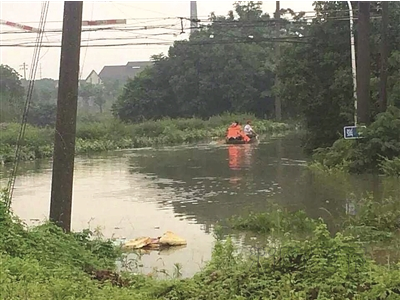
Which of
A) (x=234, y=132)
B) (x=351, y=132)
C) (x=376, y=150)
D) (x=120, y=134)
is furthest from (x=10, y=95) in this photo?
(x=376, y=150)

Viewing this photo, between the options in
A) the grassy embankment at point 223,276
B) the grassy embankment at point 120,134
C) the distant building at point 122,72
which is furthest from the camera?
the distant building at point 122,72

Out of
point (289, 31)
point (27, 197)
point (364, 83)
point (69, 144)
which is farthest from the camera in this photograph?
point (289, 31)

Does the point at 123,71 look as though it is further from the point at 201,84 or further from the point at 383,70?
the point at 383,70

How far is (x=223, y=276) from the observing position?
Answer: 21.0ft

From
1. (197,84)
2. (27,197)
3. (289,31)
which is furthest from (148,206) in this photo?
(197,84)

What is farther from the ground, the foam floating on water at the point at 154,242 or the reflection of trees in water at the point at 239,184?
the reflection of trees in water at the point at 239,184

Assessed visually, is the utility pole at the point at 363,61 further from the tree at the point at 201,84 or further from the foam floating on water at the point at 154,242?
the tree at the point at 201,84

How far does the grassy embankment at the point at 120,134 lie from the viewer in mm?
30359

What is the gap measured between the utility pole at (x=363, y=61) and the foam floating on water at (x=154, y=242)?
9.64 m

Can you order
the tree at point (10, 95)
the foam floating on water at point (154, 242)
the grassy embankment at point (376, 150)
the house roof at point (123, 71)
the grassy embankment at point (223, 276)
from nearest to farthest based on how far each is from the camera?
1. the grassy embankment at point (223, 276)
2. the foam floating on water at point (154, 242)
3. the grassy embankment at point (376, 150)
4. the tree at point (10, 95)
5. the house roof at point (123, 71)

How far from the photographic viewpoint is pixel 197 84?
55.6 meters

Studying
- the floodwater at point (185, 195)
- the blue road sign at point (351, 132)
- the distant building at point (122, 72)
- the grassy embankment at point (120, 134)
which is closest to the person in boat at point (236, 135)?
the grassy embankment at point (120, 134)

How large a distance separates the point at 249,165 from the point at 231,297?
53.1 ft

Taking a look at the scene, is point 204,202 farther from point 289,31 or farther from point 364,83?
point 289,31
